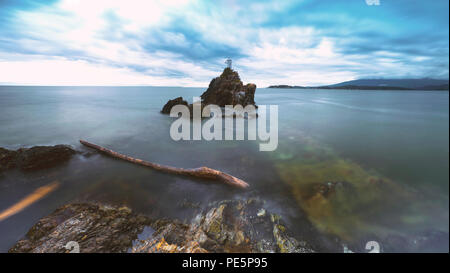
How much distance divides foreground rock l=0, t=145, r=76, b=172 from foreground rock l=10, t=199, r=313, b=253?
5.04 meters

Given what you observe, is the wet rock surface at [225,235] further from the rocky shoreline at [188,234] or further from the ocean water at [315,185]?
the ocean water at [315,185]

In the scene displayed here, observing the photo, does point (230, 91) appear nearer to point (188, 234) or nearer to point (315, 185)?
point (315, 185)

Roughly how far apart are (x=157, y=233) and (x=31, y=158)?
903 centimetres

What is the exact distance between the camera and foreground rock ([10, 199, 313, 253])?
4000 millimetres

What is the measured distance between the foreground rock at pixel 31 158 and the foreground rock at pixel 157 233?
5.04m

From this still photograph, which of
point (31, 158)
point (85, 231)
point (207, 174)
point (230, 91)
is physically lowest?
point (85, 231)

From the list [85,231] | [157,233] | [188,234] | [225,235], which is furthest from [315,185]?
[85,231]

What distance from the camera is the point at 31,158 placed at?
26.2ft

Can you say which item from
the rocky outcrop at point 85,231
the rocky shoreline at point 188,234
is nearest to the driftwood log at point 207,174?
the rocky shoreline at point 188,234

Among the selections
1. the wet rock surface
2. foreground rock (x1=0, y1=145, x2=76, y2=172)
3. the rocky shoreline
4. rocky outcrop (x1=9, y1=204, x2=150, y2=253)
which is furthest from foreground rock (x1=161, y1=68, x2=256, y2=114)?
rocky outcrop (x1=9, y1=204, x2=150, y2=253)

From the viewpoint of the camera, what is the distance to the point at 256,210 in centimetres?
549

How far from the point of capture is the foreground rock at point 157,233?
4000 mm
